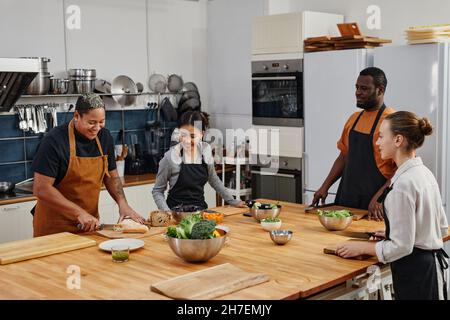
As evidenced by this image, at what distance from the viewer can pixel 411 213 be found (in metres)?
2.53

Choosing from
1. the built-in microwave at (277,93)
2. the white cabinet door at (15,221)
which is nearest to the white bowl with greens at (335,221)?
the built-in microwave at (277,93)

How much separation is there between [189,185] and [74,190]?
783 millimetres

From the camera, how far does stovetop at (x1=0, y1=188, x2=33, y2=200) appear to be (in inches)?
191

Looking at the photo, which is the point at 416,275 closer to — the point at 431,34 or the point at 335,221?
the point at 335,221

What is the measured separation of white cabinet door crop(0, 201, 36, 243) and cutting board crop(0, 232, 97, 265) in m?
1.81

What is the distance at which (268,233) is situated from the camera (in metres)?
3.26

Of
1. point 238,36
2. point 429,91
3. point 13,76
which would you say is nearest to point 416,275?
point 429,91

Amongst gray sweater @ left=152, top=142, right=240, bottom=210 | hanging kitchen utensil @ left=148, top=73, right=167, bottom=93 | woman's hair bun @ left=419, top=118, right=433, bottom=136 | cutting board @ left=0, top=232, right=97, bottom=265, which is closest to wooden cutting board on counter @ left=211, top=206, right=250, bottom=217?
gray sweater @ left=152, top=142, right=240, bottom=210

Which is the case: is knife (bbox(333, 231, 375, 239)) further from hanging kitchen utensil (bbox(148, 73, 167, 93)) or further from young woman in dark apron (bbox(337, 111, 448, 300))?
hanging kitchen utensil (bbox(148, 73, 167, 93))

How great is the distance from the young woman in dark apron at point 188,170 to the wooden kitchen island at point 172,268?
2.65ft

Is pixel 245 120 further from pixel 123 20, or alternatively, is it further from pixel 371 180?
Answer: pixel 371 180

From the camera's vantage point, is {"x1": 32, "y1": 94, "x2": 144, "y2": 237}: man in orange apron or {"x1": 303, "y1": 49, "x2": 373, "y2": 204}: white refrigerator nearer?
{"x1": 32, "y1": 94, "x2": 144, "y2": 237}: man in orange apron

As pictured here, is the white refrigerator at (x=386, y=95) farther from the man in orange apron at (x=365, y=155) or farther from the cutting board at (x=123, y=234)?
the cutting board at (x=123, y=234)
